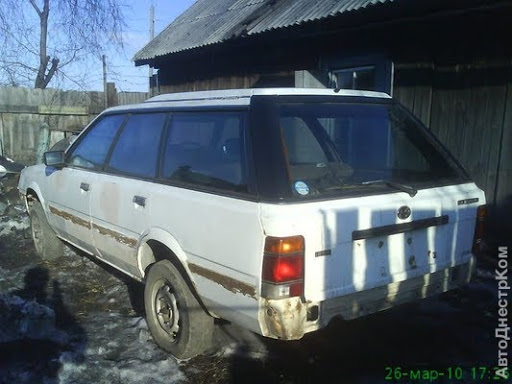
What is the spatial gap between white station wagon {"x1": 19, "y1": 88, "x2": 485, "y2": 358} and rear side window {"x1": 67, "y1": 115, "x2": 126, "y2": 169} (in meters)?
0.17

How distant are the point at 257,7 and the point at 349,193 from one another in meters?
6.79

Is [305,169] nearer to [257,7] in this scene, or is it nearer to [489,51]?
[489,51]

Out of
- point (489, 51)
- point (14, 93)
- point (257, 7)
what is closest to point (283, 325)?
point (489, 51)

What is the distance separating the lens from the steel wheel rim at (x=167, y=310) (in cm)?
309

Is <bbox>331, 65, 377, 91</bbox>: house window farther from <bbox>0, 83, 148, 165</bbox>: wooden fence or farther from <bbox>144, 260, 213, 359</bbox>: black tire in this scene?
<bbox>0, 83, 148, 165</bbox>: wooden fence

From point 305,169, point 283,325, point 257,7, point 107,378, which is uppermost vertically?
point 257,7

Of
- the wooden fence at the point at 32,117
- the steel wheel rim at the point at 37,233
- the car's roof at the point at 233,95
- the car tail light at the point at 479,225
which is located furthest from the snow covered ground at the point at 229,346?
the wooden fence at the point at 32,117

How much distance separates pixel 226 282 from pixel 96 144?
2.22m

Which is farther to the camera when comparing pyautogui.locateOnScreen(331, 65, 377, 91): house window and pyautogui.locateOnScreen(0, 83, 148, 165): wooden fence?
pyautogui.locateOnScreen(0, 83, 148, 165): wooden fence

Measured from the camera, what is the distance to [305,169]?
2750 millimetres

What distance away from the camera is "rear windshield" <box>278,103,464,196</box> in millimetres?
2711

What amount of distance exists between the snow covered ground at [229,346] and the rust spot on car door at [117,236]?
0.70 meters

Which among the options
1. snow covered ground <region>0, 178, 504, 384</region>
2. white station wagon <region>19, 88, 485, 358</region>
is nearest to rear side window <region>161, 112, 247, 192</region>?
white station wagon <region>19, 88, 485, 358</region>

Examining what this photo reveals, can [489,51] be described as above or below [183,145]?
above
